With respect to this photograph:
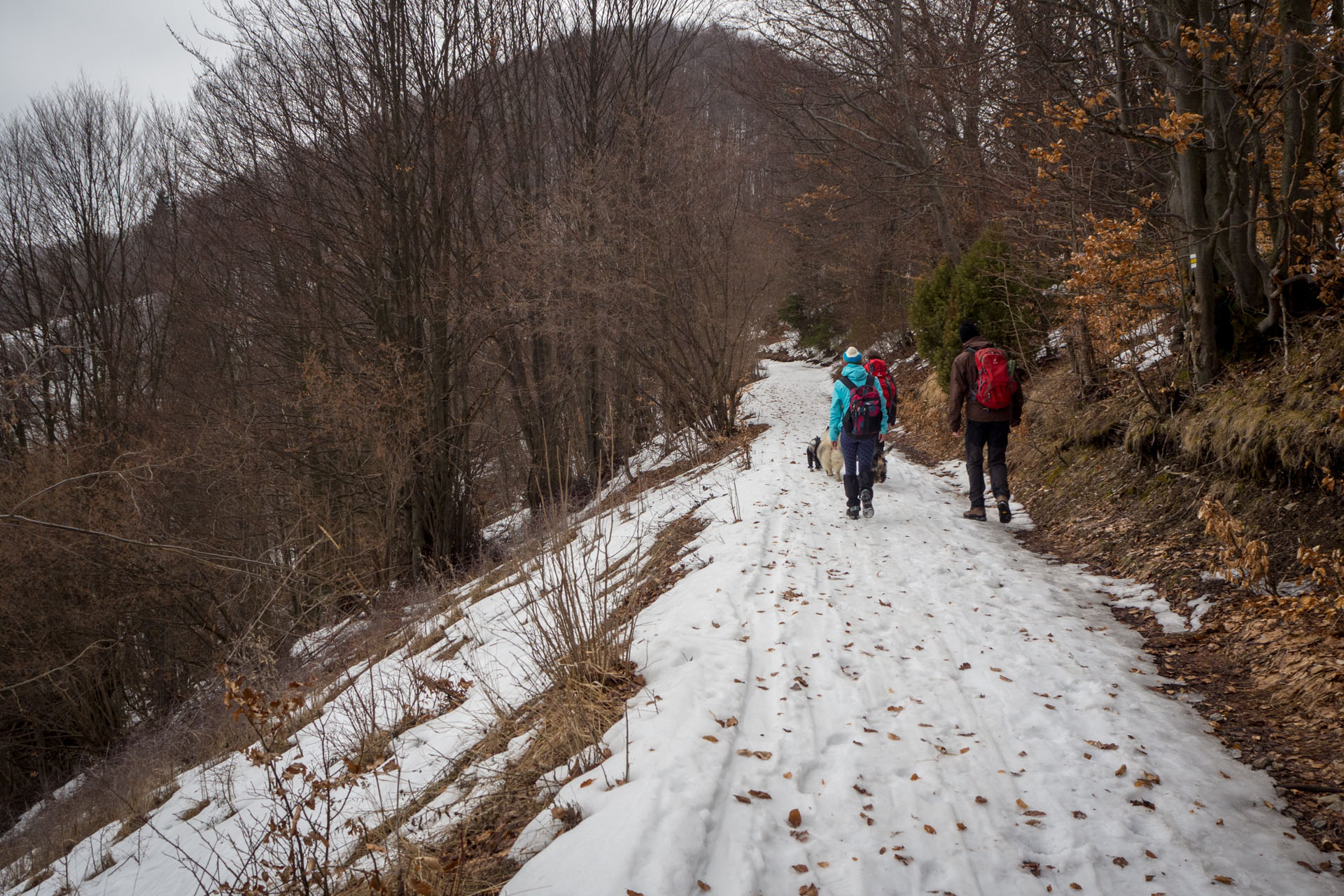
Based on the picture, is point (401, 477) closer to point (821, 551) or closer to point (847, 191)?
point (821, 551)

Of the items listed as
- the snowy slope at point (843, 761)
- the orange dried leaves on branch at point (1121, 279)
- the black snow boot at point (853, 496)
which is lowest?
the snowy slope at point (843, 761)

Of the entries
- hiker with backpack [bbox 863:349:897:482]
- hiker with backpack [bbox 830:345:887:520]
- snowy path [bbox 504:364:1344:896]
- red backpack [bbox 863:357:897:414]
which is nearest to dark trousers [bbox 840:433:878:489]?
hiker with backpack [bbox 830:345:887:520]

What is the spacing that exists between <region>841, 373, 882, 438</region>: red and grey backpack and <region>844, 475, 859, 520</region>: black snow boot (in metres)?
0.51

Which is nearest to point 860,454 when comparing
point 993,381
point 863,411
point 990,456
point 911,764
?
point 863,411

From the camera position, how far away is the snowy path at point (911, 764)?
2.78m

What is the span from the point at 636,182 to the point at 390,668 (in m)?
10.2

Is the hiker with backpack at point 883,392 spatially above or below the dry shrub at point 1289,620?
above

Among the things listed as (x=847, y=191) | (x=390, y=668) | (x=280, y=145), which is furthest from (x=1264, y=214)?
(x=847, y=191)

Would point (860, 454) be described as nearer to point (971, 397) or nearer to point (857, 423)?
point (857, 423)

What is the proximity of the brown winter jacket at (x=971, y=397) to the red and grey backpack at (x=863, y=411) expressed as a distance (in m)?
0.78

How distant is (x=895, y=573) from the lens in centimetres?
629

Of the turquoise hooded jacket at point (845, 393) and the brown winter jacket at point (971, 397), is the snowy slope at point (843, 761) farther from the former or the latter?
the turquoise hooded jacket at point (845, 393)

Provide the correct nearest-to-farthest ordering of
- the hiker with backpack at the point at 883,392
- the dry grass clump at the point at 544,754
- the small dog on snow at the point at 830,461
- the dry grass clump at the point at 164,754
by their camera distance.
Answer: the dry grass clump at the point at 544,754 < the dry grass clump at the point at 164,754 < the hiker with backpack at the point at 883,392 < the small dog on snow at the point at 830,461

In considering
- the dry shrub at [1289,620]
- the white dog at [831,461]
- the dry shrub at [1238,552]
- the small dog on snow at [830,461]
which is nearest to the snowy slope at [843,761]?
the dry shrub at [1289,620]
